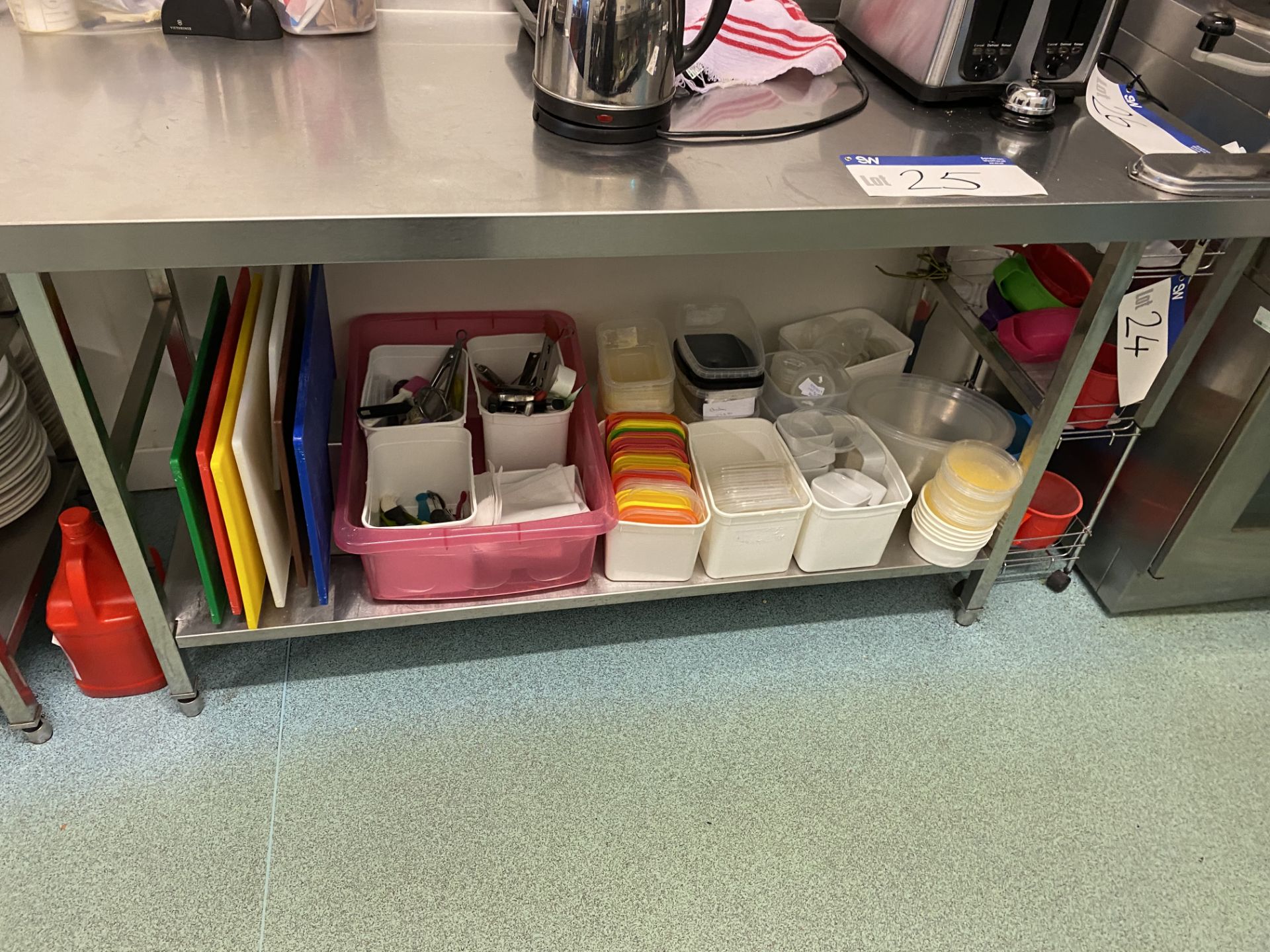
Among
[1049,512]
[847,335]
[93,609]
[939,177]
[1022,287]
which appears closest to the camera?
[939,177]

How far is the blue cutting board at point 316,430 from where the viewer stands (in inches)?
50.1

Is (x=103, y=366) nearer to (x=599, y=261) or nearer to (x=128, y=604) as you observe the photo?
(x=128, y=604)

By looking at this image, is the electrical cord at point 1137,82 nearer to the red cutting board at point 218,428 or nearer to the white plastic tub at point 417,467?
the white plastic tub at point 417,467

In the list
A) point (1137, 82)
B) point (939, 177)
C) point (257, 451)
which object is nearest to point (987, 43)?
point (939, 177)

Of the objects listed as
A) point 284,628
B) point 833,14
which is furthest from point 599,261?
point 284,628

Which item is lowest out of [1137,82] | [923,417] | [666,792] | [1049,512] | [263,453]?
[666,792]

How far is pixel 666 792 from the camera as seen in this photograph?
147 centimetres

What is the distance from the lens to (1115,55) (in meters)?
1.66

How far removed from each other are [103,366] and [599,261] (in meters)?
0.95

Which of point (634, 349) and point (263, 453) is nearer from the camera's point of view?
point (263, 453)

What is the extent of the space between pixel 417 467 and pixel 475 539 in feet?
0.69

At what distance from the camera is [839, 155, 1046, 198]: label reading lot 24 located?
1.15m

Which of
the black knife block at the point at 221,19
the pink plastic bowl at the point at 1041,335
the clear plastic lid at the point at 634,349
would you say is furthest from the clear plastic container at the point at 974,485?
the black knife block at the point at 221,19

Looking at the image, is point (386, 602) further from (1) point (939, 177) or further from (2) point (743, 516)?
(1) point (939, 177)
